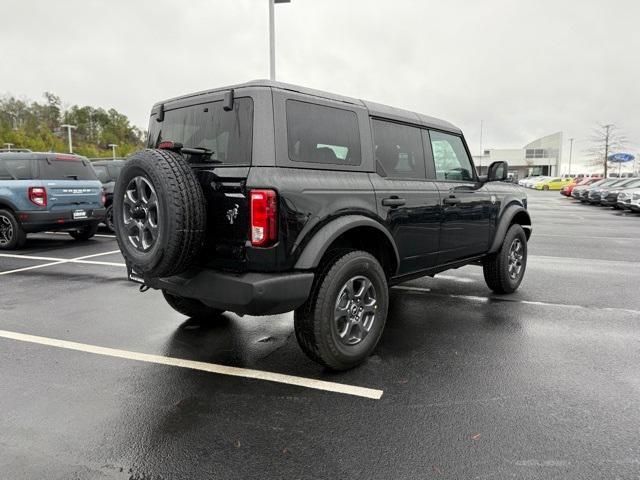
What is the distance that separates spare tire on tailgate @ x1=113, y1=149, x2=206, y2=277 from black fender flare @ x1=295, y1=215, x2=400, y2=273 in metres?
0.70

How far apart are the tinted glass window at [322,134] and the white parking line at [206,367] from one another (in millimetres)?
1549

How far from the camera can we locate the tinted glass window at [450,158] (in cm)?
458

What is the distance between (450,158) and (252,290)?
9.32 ft

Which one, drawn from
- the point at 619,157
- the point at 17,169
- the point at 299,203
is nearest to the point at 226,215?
the point at 299,203

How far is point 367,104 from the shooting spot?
12.8 ft

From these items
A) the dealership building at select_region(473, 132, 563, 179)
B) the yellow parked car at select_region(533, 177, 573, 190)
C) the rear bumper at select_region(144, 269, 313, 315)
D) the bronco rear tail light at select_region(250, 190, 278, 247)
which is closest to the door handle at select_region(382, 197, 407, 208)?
the rear bumper at select_region(144, 269, 313, 315)

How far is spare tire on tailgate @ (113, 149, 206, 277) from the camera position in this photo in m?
2.94

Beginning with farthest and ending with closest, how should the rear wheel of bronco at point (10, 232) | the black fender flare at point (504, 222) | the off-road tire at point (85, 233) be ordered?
the off-road tire at point (85, 233) < the rear wheel of bronco at point (10, 232) < the black fender flare at point (504, 222)

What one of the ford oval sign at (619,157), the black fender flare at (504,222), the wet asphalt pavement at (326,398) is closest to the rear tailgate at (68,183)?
the wet asphalt pavement at (326,398)

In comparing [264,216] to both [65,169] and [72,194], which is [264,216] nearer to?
[72,194]

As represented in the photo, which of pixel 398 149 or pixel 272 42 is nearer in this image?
pixel 398 149

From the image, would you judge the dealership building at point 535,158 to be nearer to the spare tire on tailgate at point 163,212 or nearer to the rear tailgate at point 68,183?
the rear tailgate at point 68,183

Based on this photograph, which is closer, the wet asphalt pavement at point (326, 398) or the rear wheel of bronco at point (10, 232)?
the wet asphalt pavement at point (326, 398)

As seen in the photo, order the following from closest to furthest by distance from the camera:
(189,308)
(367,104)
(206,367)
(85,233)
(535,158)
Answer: (206,367), (367,104), (189,308), (85,233), (535,158)
